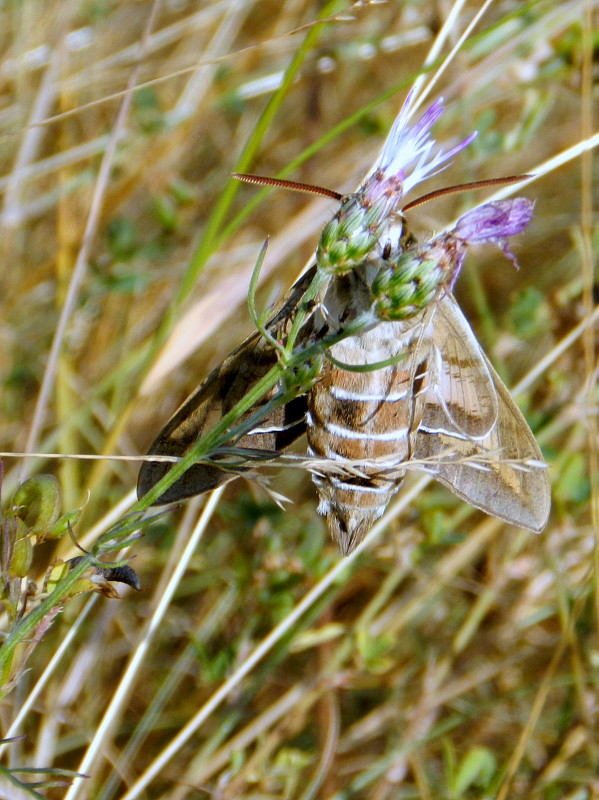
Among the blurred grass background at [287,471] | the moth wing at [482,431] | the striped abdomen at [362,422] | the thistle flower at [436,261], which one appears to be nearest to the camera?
the thistle flower at [436,261]

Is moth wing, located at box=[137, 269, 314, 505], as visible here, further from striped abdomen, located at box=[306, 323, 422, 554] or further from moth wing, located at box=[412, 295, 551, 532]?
moth wing, located at box=[412, 295, 551, 532]

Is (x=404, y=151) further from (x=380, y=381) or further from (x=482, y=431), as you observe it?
(x=482, y=431)

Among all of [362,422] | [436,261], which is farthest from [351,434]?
[436,261]

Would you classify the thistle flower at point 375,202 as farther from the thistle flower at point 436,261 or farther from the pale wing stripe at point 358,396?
the pale wing stripe at point 358,396

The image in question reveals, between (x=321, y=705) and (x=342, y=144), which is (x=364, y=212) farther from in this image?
(x=342, y=144)

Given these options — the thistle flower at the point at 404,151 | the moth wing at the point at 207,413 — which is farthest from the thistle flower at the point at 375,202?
the moth wing at the point at 207,413

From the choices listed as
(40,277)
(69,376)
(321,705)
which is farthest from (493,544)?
(40,277)
